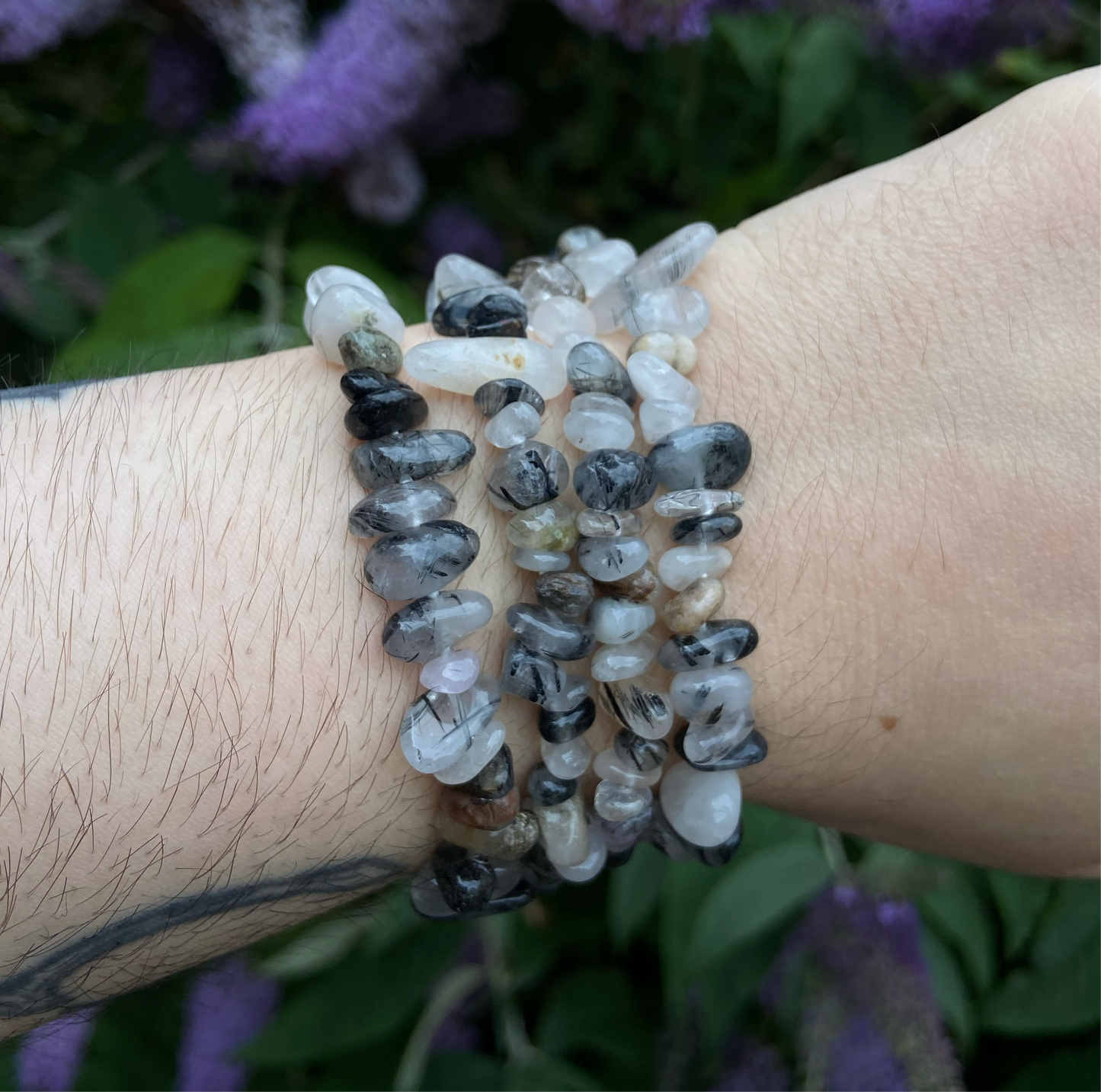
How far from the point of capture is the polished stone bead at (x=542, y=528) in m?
0.67

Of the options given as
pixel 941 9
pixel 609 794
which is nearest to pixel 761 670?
pixel 609 794

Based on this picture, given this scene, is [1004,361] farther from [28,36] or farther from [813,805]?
[28,36]

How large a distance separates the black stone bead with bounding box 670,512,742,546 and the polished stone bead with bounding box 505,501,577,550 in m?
0.09

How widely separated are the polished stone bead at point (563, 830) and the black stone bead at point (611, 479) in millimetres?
231

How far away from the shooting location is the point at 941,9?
103 cm

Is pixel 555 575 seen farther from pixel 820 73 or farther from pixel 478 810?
pixel 820 73

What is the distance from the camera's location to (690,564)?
0.70m

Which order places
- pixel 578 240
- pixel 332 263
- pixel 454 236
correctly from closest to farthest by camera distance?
pixel 578 240
pixel 332 263
pixel 454 236

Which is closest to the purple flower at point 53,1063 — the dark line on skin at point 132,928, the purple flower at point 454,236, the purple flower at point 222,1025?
the purple flower at point 222,1025

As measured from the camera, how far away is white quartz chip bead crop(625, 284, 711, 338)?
0.75m

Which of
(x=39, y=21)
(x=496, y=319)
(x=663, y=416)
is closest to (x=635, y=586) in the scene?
(x=663, y=416)

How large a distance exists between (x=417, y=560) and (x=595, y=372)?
202 millimetres

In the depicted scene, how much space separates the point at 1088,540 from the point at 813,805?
31 centimetres

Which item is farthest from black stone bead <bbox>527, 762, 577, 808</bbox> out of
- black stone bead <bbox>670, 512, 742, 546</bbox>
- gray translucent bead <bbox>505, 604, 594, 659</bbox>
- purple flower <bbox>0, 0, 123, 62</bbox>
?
purple flower <bbox>0, 0, 123, 62</bbox>
